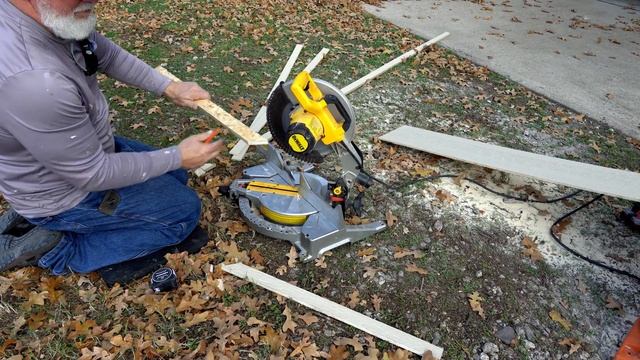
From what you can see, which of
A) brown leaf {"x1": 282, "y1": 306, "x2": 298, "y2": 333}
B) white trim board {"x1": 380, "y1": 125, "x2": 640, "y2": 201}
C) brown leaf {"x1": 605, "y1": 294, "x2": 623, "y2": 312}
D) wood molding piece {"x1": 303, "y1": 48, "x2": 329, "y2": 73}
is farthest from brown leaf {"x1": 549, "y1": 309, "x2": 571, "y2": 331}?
wood molding piece {"x1": 303, "y1": 48, "x2": 329, "y2": 73}

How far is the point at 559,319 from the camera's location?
304 cm

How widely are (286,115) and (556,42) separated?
7.38 m

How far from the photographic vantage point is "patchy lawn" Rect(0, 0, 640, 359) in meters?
2.73

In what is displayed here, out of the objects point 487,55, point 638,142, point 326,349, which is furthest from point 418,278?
point 487,55

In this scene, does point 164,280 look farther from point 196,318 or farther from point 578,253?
point 578,253

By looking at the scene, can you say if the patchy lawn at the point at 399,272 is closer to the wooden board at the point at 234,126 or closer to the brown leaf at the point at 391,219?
the brown leaf at the point at 391,219

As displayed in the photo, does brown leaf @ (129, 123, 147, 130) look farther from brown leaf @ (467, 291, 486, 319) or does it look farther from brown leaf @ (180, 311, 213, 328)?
brown leaf @ (467, 291, 486, 319)

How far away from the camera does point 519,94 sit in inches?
237

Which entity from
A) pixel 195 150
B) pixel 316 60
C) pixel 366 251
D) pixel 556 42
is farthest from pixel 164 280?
pixel 556 42

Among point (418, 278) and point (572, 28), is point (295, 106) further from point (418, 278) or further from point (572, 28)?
point (572, 28)

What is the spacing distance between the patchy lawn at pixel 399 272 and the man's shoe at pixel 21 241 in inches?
5.6

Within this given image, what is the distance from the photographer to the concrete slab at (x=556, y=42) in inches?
243

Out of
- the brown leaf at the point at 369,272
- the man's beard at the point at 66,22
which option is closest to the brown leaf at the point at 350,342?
the brown leaf at the point at 369,272

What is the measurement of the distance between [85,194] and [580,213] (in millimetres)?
4204
